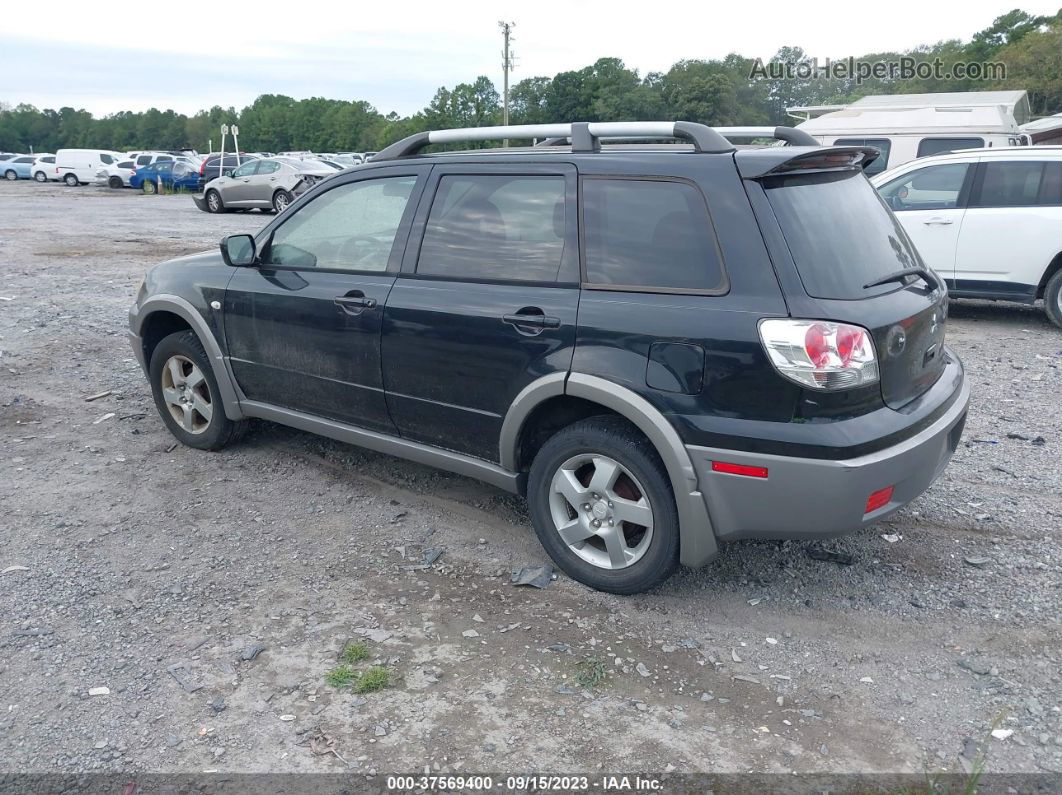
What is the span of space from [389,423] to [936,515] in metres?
2.90

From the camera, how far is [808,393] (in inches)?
129

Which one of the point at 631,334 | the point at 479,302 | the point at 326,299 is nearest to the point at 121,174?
the point at 326,299

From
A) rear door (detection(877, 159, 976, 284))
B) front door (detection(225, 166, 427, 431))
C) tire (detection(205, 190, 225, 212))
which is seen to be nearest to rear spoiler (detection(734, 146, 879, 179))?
front door (detection(225, 166, 427, 431))

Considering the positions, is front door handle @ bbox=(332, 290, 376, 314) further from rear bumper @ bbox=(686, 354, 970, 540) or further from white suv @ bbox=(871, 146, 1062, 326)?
white suv @ bbox=(871, 146, 1062, 326)

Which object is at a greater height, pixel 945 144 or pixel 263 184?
pixel 945 144

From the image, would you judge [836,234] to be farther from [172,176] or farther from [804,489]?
[172,176]

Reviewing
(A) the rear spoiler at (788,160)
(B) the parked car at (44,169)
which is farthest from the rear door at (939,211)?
(B) the parked car at (44,169)

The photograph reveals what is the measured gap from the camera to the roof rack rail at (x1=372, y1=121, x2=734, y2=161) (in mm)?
3643

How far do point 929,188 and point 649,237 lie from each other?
7107 mm

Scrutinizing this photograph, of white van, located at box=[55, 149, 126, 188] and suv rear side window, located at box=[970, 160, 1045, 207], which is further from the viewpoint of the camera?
white van, located at box=[55, 149, 126, 188]

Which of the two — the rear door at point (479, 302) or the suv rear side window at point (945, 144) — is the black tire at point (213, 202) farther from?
the rear door at point (479, 302)

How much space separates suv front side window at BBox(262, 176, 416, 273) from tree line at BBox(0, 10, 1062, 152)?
41775 mm

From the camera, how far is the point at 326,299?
4629 mm

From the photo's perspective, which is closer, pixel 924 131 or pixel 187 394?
pixel 187 394
